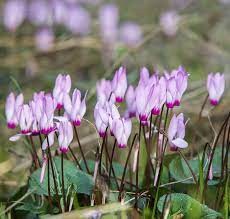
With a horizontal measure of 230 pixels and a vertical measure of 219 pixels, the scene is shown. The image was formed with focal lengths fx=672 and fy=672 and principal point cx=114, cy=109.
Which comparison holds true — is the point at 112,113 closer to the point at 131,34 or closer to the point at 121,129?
the point at 121,129

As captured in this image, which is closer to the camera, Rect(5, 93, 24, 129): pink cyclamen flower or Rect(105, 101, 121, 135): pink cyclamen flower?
Rect(105, 101, 121, 135): pink cyclamen flower

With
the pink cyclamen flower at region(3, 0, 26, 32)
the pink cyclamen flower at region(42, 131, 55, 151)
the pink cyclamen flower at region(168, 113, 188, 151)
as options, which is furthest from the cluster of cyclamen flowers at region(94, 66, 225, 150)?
the pink cyclamen flower at region(3, 0, 26, 32)

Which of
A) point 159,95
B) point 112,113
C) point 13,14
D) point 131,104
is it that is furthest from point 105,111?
point 13,14

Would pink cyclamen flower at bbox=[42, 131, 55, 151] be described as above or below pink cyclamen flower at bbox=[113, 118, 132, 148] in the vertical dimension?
below

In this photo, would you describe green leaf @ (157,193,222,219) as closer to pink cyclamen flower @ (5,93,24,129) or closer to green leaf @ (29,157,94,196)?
green leaf @ (29,157,94,196)

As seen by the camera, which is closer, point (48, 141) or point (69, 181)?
point (48, 141)

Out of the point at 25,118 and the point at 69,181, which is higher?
the point at 25,118

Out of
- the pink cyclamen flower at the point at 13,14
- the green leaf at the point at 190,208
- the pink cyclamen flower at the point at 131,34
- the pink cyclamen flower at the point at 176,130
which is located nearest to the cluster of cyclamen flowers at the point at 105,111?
the pink cyclamen flower at the point at 176,130
